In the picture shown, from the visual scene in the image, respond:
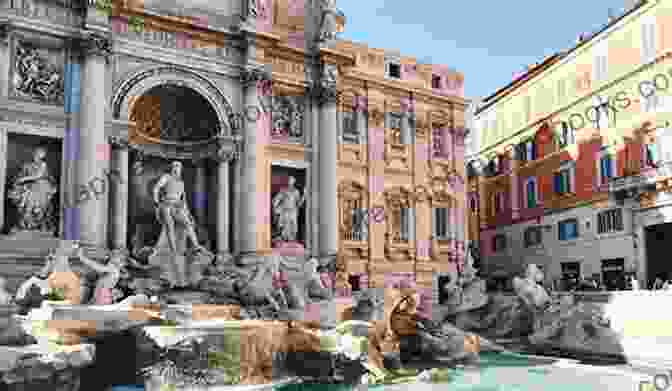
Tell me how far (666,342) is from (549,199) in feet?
42.7

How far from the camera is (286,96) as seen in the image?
1925 centimetres

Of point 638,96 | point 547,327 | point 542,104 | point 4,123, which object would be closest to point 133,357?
point 4,123

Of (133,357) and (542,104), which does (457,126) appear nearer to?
(542,104)

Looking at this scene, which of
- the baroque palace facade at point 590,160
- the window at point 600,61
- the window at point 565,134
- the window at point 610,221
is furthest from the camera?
the window at point 565,134

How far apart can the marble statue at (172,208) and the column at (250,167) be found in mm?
1799

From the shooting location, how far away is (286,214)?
18.5 m

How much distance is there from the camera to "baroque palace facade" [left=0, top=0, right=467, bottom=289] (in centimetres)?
1488

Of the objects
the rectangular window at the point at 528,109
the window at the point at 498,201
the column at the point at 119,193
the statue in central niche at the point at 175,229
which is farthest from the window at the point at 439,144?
the column at the point at 119,193

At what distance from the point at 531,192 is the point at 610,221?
17.6ft

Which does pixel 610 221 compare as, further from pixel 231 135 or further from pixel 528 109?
pixel 231 135

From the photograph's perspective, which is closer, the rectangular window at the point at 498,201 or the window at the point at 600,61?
the window at the point at 600,61

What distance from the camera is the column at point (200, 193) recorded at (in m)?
17.8

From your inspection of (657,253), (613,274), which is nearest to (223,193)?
(613,274)

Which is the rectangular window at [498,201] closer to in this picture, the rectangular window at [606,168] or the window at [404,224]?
the rectangular window at [606,168]
